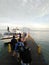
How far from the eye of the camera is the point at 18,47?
50.5 ft

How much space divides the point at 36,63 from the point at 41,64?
573 millimetres

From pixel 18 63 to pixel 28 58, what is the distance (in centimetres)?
406

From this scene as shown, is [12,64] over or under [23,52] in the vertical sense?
under

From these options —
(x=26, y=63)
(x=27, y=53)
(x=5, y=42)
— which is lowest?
(x=5, y=42)

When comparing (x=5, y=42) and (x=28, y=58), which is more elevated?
(x=28, y=58)

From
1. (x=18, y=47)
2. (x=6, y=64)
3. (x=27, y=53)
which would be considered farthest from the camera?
(x=6, y=64)

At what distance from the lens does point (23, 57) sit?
498 inches

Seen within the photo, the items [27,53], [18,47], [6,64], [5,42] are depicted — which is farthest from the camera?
[5,42]

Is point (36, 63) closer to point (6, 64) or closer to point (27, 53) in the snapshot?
point (6, 64)

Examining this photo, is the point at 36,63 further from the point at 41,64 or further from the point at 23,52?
the point at 23,52

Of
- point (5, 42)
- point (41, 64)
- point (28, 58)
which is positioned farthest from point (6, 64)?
point (5, 42)

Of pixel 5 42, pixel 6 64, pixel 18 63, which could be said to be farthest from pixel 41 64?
pixel 5 42

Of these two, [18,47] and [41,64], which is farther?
[41,64]

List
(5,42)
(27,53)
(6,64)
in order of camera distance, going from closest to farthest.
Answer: (27,53)
(6,64)
(5,42)
